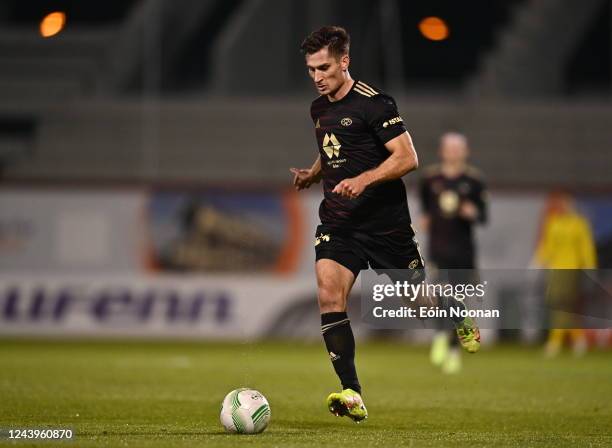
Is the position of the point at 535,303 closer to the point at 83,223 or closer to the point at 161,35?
the point at 83,223

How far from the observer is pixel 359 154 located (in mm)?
7121

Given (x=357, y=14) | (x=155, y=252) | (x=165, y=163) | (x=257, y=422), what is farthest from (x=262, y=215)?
(x=257, y=422)

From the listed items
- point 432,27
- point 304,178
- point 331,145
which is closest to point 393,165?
point 331,145

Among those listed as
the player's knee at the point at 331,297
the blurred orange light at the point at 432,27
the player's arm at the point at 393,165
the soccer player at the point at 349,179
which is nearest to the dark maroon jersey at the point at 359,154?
the soccer player at the point at 349,179

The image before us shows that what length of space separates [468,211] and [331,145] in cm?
524

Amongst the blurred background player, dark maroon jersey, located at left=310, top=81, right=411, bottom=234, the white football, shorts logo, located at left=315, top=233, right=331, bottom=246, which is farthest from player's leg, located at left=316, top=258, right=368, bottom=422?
the blurred background player

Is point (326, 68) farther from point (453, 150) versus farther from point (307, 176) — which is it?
point (453, 150)

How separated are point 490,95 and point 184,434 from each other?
17635 millimetres

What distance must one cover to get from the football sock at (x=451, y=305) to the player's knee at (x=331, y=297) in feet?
2.43

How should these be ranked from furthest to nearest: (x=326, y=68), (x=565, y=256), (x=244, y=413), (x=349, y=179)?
(x=565, y=256) → (x=326, y=68) → (x=349, y=179) → (x=244, y=413)

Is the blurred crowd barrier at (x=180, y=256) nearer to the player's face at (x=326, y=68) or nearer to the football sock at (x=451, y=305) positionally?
the football sock at (x=451, y=305)

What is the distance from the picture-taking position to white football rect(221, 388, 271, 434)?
644 cm

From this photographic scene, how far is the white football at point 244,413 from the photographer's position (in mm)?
6438

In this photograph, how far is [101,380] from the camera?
10375 mm
